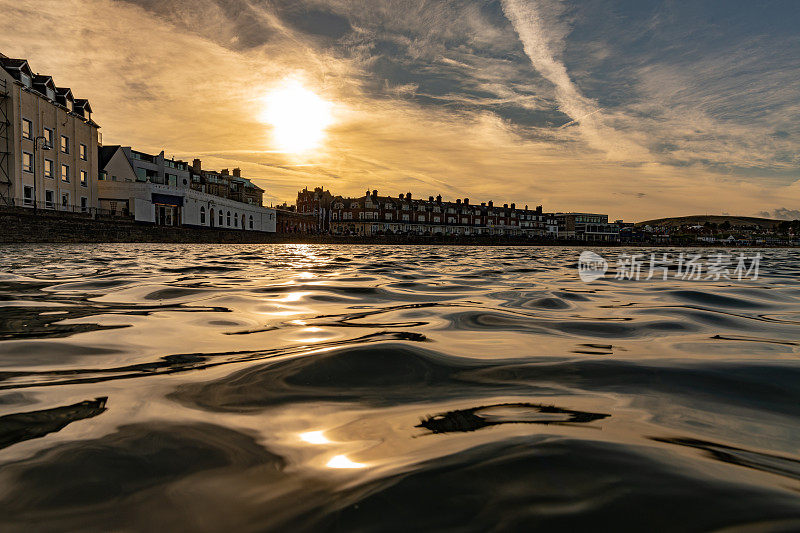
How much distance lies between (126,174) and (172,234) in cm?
2017

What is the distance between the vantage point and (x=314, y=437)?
6.08 feet

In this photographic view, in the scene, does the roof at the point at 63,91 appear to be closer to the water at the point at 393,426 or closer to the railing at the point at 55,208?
the railing at the point at 55,208

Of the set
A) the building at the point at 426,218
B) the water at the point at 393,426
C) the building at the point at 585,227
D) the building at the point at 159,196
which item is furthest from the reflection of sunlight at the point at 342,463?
the building at the point at 585,227

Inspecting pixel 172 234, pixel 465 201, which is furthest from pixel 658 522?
pixel 465 201

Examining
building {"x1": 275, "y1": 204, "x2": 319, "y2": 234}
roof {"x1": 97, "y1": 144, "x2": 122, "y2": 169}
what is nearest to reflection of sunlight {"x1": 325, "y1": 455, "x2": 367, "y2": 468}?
roof {"x1": 97, "y1": 144, "x2": 122, "y2": 169}

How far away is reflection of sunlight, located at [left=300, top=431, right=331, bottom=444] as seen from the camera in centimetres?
181

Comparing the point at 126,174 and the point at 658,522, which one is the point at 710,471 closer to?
the point at 658,522

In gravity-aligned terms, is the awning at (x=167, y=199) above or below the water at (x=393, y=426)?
above

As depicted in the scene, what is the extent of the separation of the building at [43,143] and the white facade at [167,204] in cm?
271

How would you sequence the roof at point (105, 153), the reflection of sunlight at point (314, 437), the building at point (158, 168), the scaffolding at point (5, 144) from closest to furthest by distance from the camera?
the reflection of sunlight at point (314, 437) < the scaffolding at point (5, 144) < the roof at point (105, 153) < the building at point (158, 168)

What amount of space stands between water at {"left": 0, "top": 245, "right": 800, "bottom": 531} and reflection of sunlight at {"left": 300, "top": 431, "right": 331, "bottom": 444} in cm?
1

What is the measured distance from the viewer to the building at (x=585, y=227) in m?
136

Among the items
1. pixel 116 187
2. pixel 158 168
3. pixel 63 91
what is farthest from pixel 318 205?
pixel 63 91

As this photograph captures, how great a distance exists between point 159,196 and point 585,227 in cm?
11680
